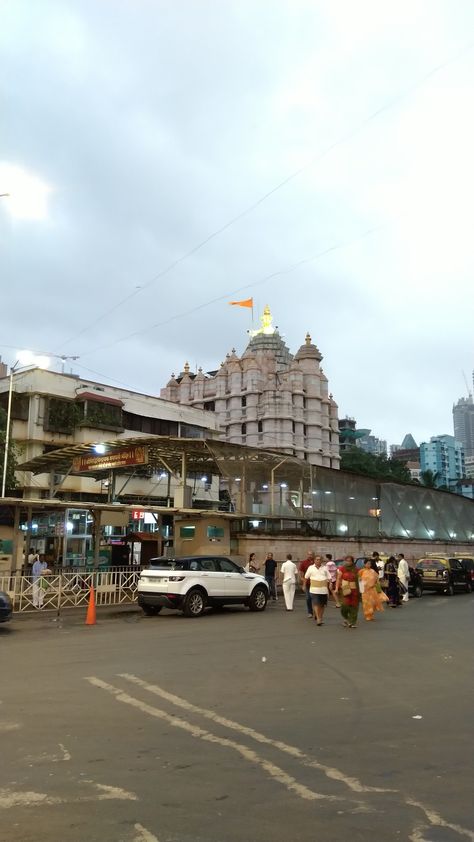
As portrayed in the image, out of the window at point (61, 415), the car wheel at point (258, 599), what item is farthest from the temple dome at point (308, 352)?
the car wheel at point (258, 599)

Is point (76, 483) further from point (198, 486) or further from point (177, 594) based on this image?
point (177, 594)

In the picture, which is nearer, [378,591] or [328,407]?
[378,591]

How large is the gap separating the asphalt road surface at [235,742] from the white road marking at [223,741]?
2cm

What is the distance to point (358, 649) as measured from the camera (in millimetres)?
11875

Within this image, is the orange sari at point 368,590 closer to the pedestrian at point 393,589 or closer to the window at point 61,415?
the pedestrian at point 393,589

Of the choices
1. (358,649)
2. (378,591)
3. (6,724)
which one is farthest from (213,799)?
(378,591)

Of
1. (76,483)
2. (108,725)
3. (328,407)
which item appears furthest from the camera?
(328,407)

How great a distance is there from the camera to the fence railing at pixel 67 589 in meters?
18.3

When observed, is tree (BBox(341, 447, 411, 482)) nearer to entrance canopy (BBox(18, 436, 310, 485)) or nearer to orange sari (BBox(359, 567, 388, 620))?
entrance canopy (BBox(18, 436, 310, 485))

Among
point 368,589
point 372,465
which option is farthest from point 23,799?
point 372,465

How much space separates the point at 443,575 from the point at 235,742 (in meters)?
24.1

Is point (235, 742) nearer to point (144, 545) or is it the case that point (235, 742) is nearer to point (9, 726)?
point (9, 726)

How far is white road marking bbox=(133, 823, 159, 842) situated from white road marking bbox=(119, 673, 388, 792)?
1.65 metres

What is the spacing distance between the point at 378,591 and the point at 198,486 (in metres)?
33.8
